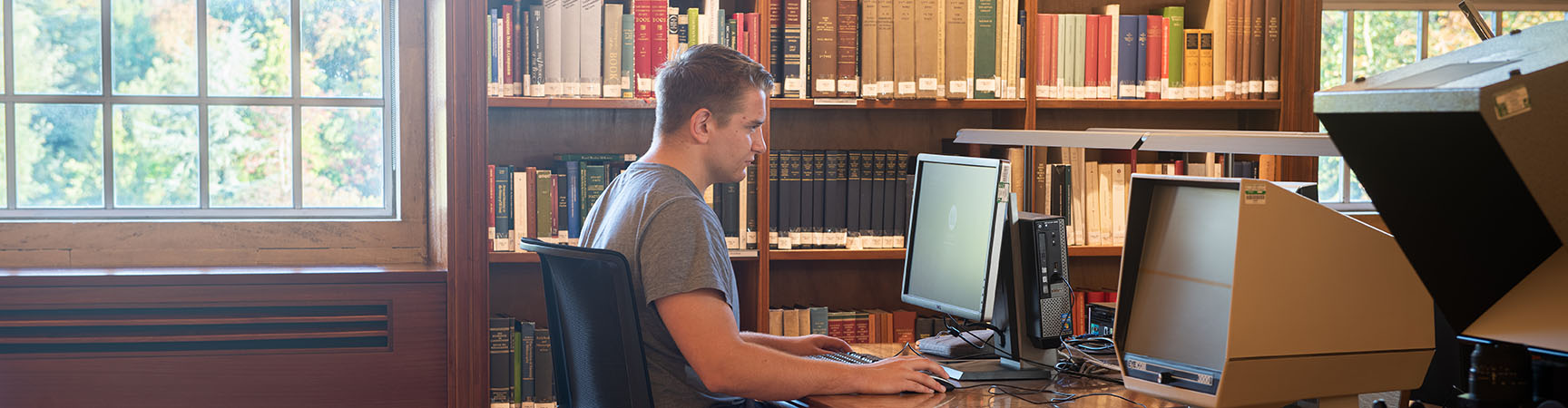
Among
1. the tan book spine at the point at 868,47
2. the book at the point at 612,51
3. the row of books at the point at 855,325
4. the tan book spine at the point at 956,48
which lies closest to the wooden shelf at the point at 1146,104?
the tan book spine at the point at 956,48

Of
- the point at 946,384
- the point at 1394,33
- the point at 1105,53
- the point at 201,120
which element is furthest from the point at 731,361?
the point at 1394,33

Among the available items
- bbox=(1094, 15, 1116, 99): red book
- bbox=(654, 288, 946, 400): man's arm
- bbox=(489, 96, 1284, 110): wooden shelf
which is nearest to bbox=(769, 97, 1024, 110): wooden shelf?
bbox=(489, 96, 1284, 110): wooden shelf

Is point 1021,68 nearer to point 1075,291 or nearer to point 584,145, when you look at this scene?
point 1075,291

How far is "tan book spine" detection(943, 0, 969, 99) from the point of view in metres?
3.05

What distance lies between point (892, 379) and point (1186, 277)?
464 mm

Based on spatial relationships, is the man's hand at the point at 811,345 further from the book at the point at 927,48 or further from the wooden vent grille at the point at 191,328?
the wooden vent grille at the point at 191,328

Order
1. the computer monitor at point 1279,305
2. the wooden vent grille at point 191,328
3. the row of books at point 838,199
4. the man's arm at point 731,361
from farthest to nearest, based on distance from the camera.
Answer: the row of books at point 838,199 → the wooden vent grille at point 191,328 → the man's arm at point 731,361 → the computer monitor at point 1279,305

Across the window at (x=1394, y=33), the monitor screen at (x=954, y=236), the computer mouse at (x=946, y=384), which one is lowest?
the computer mouse at (x=946, y=384)

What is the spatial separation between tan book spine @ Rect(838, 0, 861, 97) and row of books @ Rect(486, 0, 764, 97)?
0.70ft

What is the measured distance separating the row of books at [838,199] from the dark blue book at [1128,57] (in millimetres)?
620

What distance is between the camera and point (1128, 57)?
10.4ft

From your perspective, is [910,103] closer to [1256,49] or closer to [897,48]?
[897,48]

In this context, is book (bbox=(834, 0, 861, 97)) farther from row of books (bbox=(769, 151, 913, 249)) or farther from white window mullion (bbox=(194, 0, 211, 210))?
white window mullion (bbox=(194, 0, 211, 210))

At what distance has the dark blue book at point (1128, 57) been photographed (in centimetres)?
315
